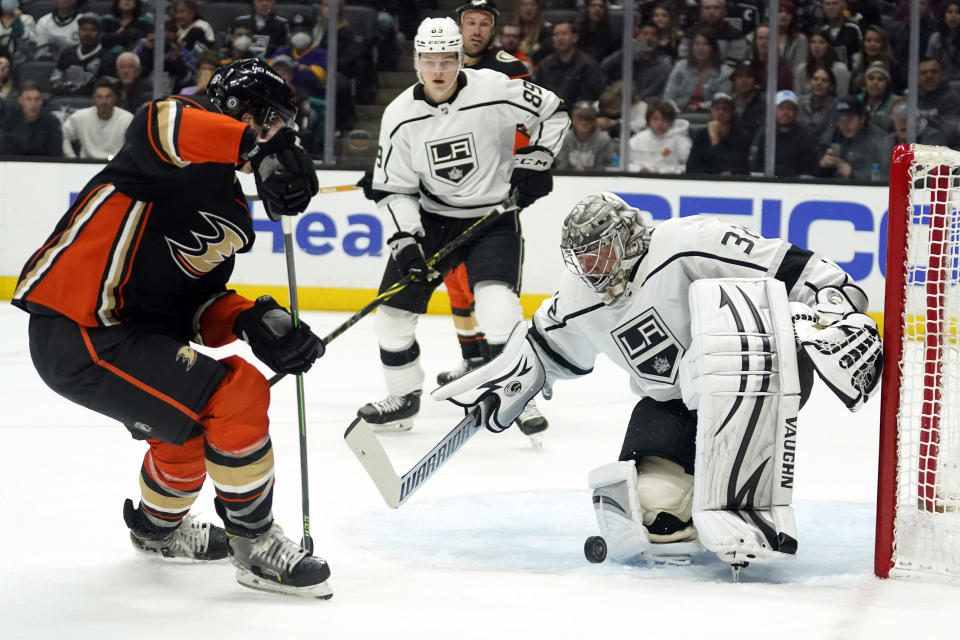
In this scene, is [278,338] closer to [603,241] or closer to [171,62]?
[603,241]

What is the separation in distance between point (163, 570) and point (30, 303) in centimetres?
61

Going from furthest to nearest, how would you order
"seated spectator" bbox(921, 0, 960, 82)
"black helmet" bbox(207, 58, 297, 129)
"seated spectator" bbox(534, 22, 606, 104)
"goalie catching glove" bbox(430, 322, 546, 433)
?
"seated spectator" bbox(534, 22, 606, 104) < "seated spectator" bbox(921, 0, 960, 82) < "goalie catching glove" bbox(430, 322, 546, 433) < "black helmet" bbox(207, 58, 297, 129)

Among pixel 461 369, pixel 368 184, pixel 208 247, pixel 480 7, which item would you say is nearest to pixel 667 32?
pixel 480 7

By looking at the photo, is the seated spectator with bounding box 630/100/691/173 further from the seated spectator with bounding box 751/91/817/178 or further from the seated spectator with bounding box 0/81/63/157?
the seated spectator with bounding box 0/81/63/157

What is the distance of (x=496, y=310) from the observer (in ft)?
13.4

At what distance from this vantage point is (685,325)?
8.86ft

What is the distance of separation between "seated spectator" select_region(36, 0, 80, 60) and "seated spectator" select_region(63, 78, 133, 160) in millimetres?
382

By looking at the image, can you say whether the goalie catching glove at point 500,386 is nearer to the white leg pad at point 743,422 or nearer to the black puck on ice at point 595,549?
the black puck on ice at point 595,549

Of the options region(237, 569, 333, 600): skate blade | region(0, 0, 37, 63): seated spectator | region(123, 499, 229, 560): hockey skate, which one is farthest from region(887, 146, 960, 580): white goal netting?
region(0, 0, 37, 63): seated spectator

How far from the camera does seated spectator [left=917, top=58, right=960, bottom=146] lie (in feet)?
20.5

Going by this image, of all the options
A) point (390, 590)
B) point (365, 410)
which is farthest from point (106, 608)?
point (365, 410)

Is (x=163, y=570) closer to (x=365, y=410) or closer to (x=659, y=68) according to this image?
(x=365, y=410)

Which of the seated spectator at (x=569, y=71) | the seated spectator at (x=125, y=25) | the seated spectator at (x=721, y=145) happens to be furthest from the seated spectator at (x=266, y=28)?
the seated spectator at (x=721, y=145)

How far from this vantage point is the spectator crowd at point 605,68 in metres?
6.38
